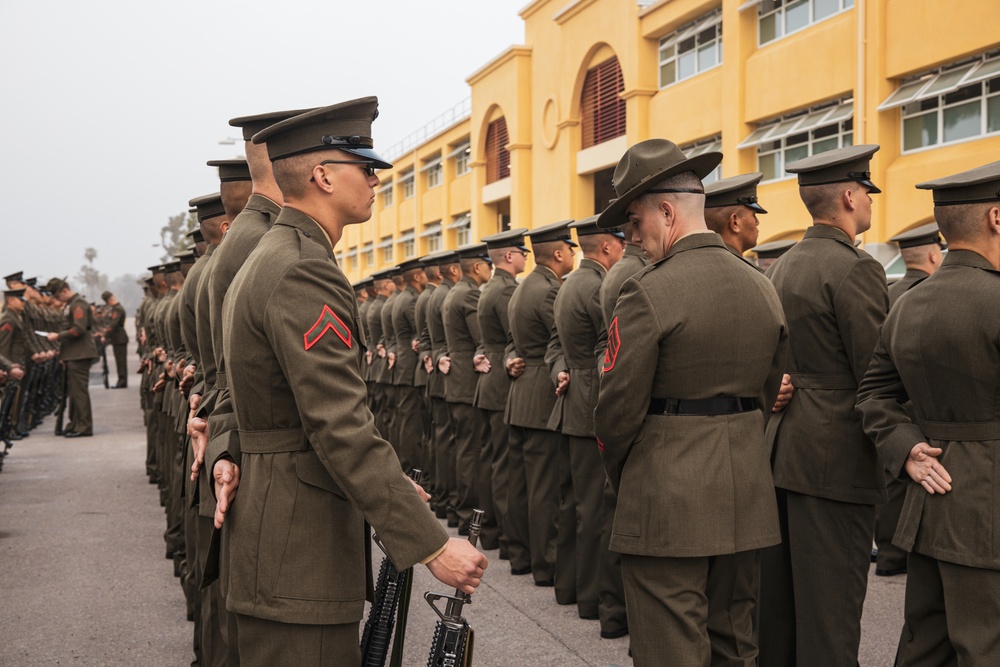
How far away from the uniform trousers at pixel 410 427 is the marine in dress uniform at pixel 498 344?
8.53 ft

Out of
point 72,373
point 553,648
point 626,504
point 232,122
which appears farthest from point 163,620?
point 72,373

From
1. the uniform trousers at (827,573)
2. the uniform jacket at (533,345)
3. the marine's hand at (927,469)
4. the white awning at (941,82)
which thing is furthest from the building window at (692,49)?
the marine's hand at (927,469)

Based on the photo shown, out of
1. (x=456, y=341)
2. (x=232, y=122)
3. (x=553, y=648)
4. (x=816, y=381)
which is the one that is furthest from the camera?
(x=456, y=341)

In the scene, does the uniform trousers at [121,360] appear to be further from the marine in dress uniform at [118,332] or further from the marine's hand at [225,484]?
the marine's hand at [225,484]

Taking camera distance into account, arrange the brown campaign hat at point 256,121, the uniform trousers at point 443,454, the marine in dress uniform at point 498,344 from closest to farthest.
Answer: the brown campaign hat at point 256,121 → the marine in dress uniform at point 498,344 → the uniform trousers at point 443,454

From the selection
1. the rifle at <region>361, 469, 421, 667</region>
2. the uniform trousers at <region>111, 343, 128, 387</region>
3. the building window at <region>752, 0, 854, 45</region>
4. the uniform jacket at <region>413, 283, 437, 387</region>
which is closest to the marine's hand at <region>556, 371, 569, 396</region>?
the rifle at <region>361, 469, 421, 667</region>

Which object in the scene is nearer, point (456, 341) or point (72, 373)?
point (456, 341)

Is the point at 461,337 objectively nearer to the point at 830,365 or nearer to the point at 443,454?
the point at 443,454

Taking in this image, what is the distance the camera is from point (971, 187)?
146 inches

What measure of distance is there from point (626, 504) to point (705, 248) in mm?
936

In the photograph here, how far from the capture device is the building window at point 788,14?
19.8 metres

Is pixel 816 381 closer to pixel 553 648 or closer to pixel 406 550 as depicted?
pixel 553 648

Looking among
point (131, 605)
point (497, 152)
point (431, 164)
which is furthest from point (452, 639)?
point (431, 164)

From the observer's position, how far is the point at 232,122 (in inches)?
164
